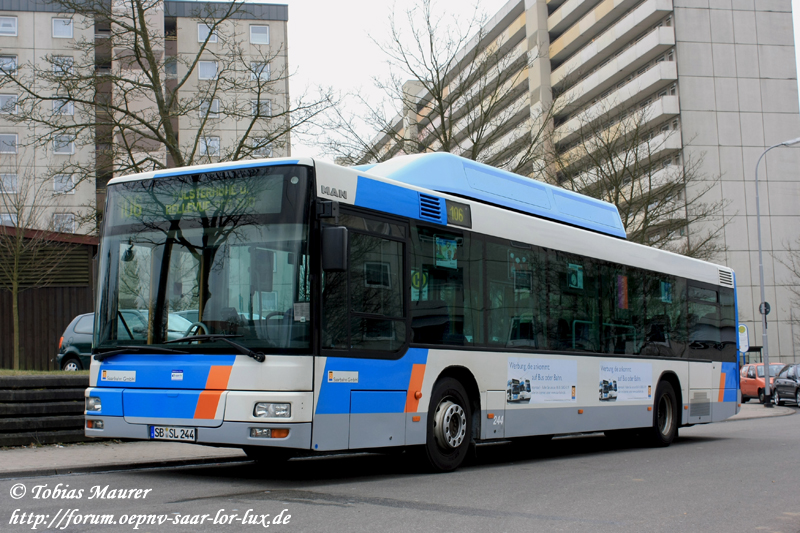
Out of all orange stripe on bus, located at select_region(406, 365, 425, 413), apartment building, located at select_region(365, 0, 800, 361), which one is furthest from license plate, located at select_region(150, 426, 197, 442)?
apartment building, located at select_region(365, 0, 800, 361)

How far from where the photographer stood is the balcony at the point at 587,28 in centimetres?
6025

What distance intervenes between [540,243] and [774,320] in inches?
1966

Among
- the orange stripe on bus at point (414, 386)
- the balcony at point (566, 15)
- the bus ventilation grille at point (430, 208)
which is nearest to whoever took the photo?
the orange stripe on bus at point (414, 386)

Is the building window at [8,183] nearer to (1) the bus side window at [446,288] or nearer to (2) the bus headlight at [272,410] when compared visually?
(1) the bus side window at [446,288]

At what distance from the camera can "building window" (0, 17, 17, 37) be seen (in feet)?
165

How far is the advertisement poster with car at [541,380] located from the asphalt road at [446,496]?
863 mm

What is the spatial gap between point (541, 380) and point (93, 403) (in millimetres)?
5643

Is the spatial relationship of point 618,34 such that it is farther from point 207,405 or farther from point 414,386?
point 207,405

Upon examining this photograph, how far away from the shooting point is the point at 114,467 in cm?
962

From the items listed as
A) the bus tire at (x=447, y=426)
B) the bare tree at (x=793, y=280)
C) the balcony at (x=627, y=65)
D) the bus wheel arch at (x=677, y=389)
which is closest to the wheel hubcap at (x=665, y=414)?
the bus wheel arch at (x=677, y=389)

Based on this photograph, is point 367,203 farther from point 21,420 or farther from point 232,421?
point 21,420

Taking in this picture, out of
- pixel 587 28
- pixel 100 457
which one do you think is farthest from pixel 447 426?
pixel 587 28

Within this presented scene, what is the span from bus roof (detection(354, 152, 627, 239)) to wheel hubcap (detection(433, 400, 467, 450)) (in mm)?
2652

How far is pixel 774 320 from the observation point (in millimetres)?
56250
